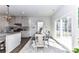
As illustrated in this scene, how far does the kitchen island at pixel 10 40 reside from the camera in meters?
3.98

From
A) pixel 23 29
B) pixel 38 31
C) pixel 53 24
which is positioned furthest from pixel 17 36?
pixel 53 24

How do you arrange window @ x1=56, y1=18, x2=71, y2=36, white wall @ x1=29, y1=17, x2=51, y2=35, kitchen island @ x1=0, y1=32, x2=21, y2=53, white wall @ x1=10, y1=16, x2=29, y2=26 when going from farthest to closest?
1. white wall @ x1=10, y1=16, x2=29, y2=26
2. window @ x1=56, y1=18, x2=71, y2=36
3. white wall @ x1=29, y1=17, x2=51, y2=35
4. kitchen island @ x1=0, y1=32, x2=21, y2=53

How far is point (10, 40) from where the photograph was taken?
14.4 ft

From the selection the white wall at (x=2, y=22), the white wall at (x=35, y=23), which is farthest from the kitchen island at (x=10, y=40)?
the white wall at (x=35, y=23)

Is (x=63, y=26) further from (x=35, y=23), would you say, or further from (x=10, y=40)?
(x=10, y=40)

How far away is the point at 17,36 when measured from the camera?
5.21 m

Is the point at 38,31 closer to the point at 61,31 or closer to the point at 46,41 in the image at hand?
the point at 46,41

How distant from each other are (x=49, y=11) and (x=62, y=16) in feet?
1.91

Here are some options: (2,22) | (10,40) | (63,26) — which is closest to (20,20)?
(2,22)

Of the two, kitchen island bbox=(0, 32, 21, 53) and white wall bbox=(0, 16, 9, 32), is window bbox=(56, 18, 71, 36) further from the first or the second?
white wall bbox=(0, 16, 9, 32)

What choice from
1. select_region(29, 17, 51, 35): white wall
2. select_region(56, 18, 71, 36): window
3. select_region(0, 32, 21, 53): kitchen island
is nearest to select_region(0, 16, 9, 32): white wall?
select_region(0, 32, 21, 53): kitchen island

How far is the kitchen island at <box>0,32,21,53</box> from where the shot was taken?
3.98 meters

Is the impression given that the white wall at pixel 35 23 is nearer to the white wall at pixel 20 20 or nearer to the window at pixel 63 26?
the white wall at pixel 20 20
